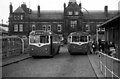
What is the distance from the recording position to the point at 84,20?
67375 millimetres

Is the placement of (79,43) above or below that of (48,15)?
below

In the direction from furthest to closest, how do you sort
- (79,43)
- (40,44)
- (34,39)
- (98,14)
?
(98,14) < (79,43) < (34,39) < (40,44)

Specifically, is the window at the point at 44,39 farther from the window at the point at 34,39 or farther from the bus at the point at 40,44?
the window at the point at 34,39

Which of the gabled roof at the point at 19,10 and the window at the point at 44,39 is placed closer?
the window at the point at 44,39

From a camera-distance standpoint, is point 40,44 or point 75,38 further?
point 75,38

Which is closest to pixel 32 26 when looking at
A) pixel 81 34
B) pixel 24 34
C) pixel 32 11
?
pixel 24 34

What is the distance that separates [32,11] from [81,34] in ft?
167

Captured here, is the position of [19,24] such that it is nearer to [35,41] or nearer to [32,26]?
[32,26]

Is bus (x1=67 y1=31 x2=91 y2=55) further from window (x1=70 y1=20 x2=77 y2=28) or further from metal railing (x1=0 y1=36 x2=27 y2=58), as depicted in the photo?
window (x1=70 y1=20 x2=77 y2=28)

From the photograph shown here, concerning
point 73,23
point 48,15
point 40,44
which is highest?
point 48,15

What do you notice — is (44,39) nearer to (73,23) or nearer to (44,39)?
(44,39)

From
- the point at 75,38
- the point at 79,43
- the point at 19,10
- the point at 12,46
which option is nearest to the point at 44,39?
the point at 12,46

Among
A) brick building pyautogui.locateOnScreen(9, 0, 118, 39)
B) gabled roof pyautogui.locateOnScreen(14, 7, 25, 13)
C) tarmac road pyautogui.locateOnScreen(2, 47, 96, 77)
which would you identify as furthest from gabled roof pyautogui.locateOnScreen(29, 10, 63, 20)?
tarmac road pyautogui.locateOnScreen(2, 47, 96, 77)

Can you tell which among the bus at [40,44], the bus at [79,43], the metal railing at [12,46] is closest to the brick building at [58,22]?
the bus at [79,43]
